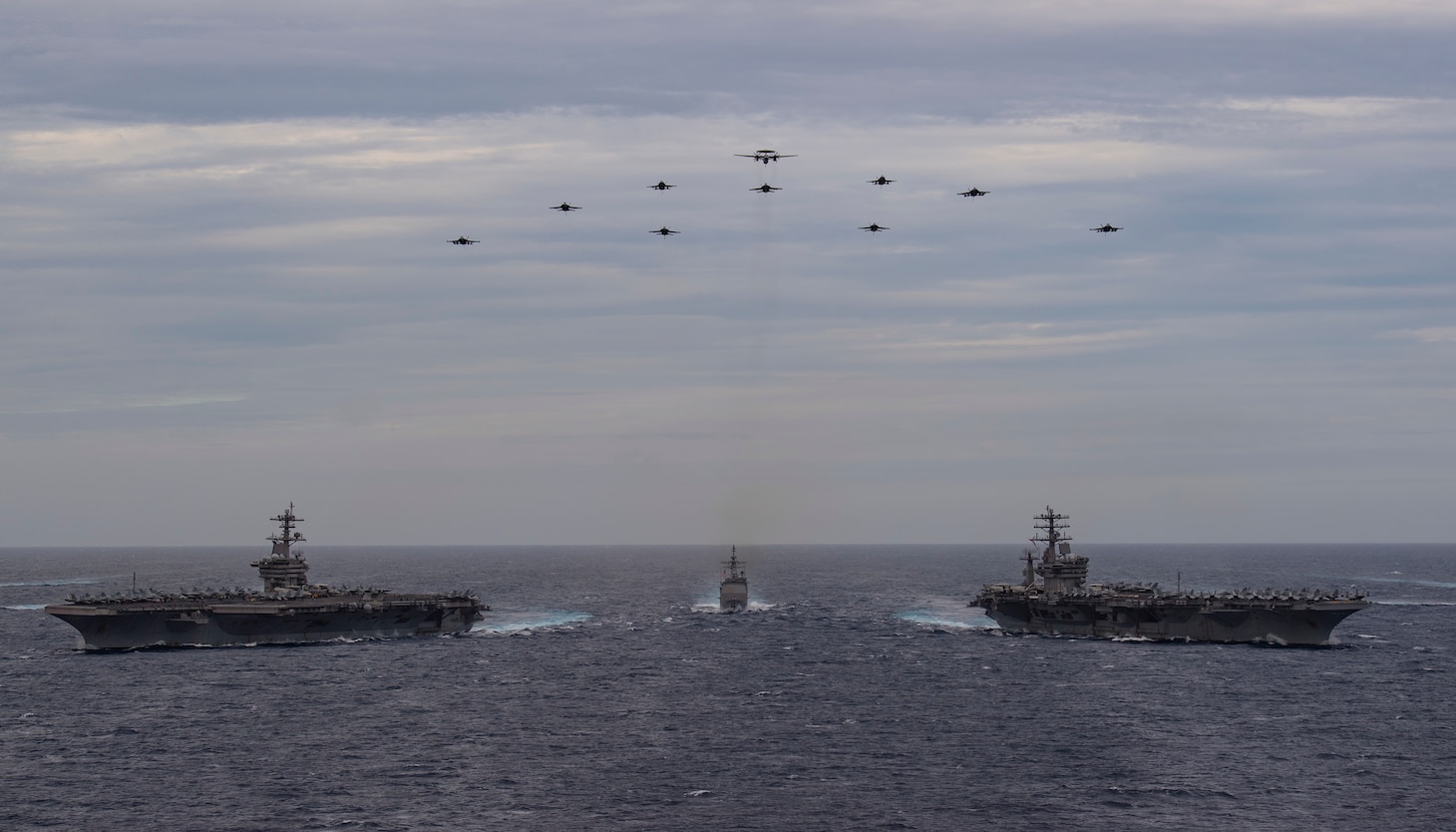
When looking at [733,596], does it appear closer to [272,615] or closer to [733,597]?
[733,597]

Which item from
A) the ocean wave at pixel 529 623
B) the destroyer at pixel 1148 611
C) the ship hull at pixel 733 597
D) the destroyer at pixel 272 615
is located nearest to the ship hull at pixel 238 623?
the destroyer at pixel 272 615

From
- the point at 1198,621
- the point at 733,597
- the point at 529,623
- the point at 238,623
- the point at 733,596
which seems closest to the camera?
the point at 238,623

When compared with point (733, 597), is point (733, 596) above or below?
above

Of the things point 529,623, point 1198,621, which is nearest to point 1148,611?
point 1198,621

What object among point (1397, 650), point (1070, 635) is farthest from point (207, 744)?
point (1397, 650)

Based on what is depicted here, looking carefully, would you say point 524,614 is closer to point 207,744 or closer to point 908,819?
point 207,744

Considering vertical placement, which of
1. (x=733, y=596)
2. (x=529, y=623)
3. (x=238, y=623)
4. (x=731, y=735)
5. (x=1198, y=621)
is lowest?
(x=731, y=735)

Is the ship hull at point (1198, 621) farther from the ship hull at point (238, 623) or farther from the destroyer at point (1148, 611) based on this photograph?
the ship hull at point (238, 623)
